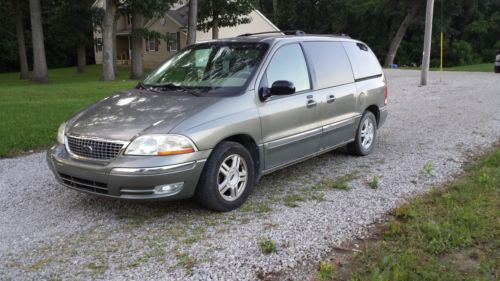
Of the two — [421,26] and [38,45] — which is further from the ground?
[421,26]

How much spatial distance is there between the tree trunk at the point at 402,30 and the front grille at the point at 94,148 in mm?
40362

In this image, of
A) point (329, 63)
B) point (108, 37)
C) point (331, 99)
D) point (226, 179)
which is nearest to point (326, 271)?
point (226, 179)

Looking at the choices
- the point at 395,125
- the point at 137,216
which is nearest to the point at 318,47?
the point at 137,216

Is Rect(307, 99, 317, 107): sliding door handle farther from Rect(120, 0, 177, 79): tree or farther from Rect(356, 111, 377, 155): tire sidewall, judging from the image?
Rect(120, 0, 177, 79): tree

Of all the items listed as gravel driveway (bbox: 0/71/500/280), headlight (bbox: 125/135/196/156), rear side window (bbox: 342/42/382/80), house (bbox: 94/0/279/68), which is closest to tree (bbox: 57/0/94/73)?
house (bbox: 94/0/279/68)

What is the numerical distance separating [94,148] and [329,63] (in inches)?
127

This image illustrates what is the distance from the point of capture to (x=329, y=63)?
630cm

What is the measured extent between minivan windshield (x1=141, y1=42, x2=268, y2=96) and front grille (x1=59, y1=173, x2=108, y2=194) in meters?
1.40

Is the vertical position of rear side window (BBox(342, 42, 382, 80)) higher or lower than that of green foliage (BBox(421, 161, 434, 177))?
higher

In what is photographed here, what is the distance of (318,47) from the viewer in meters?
6.22

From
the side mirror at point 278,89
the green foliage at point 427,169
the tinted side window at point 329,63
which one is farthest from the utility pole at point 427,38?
the side mirror at point 278,89

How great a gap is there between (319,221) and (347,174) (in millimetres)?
1795

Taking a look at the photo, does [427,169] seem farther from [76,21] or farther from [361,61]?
[76,21]

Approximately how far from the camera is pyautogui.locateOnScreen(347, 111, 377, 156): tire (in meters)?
7.04
